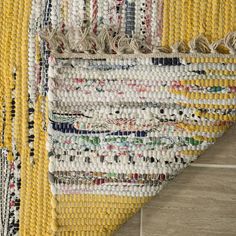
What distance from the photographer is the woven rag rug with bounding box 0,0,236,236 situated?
0.84 meters

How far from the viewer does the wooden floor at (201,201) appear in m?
0.89

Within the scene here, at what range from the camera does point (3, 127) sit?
36.3 inches

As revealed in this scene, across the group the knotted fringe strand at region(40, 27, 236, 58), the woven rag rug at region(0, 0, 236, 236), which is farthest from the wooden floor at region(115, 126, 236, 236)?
the knotted fringe strand at region(40, 27, 236, 58)

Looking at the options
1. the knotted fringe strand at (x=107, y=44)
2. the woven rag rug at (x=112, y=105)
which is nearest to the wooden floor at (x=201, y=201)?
the woven rag rug at (x=112, y=105)

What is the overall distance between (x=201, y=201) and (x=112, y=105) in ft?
0.88

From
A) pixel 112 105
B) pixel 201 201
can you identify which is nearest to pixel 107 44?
pixel 112 105

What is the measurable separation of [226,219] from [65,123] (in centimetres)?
38

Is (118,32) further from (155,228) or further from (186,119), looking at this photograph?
(155,228)

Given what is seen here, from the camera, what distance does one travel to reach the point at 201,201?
900 millimetres

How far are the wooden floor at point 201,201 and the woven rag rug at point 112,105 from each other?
0.24 ft

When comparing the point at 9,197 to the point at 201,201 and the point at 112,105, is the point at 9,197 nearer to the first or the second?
the point at 112,105

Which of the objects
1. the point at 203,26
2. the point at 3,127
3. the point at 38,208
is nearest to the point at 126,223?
the point at 38,208

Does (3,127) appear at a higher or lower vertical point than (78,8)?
lower

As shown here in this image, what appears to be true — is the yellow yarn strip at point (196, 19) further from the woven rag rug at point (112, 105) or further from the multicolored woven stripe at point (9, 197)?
the multicolored woven stripe at point (9, 197)
